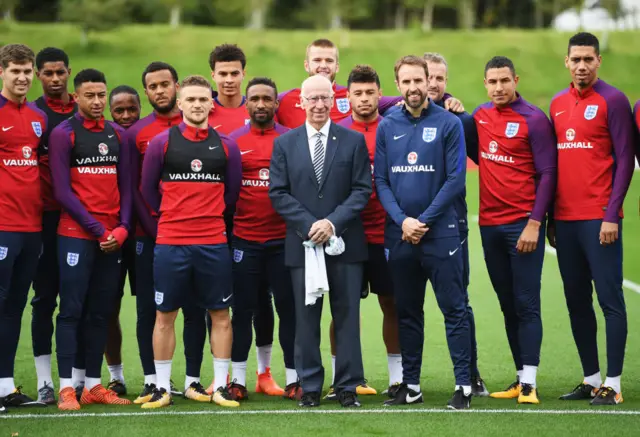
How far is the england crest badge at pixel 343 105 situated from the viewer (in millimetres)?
8016

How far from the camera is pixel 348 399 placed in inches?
273

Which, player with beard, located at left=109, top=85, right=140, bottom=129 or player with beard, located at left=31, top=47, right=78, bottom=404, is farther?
player with beard, located at left=109, top=85, right=140, bottom=129

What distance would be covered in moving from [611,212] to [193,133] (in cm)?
286

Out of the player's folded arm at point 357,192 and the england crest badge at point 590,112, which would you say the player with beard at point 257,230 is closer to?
the player's folded arm at point 357,192

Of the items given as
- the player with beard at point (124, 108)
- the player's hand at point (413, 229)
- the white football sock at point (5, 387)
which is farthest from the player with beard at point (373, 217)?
the white football sock at point (5, 387)

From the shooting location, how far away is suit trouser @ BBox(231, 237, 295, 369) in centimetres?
738

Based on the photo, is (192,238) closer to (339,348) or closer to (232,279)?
(232,279)

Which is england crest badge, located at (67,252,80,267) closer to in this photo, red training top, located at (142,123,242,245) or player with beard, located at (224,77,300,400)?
red training top, located at (142,123,242,245)

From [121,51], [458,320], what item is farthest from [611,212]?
[121,51]

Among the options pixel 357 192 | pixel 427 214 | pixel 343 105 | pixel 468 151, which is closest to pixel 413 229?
pixel 427 214

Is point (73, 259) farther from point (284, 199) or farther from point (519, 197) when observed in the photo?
point (519, 197)

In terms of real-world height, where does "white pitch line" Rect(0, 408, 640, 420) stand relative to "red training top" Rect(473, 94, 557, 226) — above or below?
below

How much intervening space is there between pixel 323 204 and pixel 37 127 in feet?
6.69

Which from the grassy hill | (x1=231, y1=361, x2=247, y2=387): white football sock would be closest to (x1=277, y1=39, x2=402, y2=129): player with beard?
(x1=231, y1=361, x2=247, y2=387): white football sock
